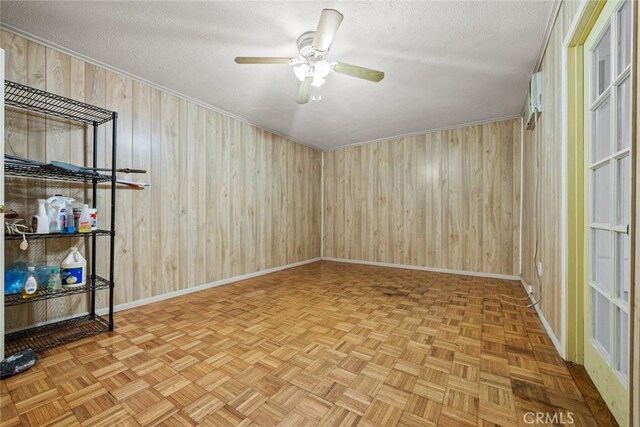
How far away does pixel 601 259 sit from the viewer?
1.24 metres

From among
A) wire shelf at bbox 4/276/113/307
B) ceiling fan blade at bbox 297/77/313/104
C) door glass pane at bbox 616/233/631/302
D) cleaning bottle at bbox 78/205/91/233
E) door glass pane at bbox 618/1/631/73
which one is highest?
ceiling fan blade at bbox 297/77/313/104

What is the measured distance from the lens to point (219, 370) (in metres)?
1.40

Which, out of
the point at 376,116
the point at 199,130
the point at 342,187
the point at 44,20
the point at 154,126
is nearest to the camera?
the point at 44,20

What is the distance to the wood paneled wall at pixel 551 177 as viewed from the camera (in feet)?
5.01

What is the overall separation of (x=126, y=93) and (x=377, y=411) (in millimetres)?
3069

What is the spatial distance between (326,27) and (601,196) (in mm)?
1641

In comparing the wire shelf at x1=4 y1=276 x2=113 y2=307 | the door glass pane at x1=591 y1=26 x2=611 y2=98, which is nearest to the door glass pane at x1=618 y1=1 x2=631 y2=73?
the door glass pane at x1=591 y1=26 x2=611 y2=98

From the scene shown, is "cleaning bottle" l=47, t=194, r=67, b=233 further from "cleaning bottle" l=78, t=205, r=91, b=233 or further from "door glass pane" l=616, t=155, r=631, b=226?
"door glass pane" l=616, t=155, r=631, b=226

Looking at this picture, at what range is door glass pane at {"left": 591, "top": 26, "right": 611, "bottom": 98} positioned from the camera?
1.18m

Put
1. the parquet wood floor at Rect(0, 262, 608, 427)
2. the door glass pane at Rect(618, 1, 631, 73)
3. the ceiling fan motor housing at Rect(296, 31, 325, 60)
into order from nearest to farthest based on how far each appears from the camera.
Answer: the door glass pane at Rect(618, 1, 631, 73), the parquet wood floor at Rect(0, 262, 608, 427), the ceiling fan motor housing at Rect(296, 31, 325, 60)

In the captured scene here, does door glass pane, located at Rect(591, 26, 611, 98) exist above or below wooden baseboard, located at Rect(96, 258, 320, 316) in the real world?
above

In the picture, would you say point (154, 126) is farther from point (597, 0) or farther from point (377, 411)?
point (597, 0)

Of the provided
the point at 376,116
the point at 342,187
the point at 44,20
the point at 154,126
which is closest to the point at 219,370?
the point at 154,126

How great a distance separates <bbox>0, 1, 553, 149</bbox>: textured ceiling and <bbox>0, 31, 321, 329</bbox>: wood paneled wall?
217 mm
